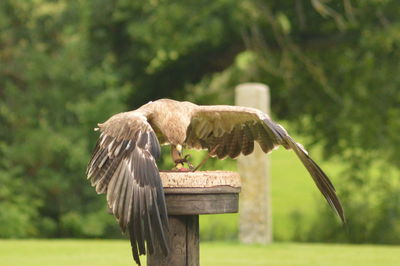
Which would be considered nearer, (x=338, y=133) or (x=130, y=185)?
(x=130, y=185)

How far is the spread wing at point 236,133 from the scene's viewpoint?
4.80m

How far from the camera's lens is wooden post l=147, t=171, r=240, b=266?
4.42 m

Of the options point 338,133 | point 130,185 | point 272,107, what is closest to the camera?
point 130,185

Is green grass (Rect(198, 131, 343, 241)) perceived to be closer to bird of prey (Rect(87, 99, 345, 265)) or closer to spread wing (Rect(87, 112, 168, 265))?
bird of prey (Rect(87, 99, 345, 265))

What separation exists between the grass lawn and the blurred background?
2836mm

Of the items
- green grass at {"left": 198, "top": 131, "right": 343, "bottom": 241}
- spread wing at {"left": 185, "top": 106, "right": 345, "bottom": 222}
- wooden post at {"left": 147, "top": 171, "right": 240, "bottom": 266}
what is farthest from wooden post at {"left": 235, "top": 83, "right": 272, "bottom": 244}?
wooden post at {"left": 147, "top": 171, "right": 240, "bottom": 266}

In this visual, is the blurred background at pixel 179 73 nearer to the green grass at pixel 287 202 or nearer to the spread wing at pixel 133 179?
the green grass at pixel 287 202

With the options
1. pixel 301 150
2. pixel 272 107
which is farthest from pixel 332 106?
pixel 301 150

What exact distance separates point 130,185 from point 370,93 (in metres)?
8.99

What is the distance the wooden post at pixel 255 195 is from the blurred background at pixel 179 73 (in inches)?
90.7

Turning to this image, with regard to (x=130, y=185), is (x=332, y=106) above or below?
above

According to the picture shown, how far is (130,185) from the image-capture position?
4262 millimetres

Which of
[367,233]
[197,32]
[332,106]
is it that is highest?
[197,32]

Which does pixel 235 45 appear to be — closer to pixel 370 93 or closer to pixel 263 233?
pixel 370 93
